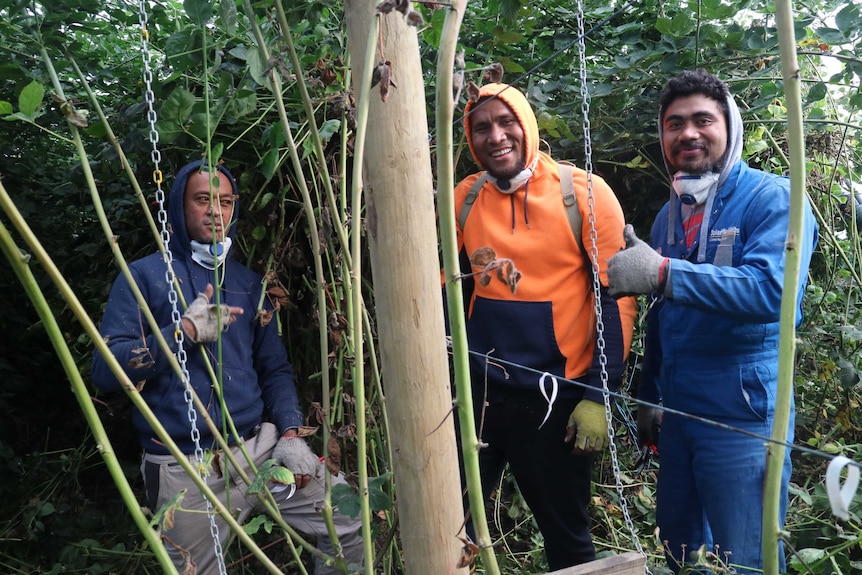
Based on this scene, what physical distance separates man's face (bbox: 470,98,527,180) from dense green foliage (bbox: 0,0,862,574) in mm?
308

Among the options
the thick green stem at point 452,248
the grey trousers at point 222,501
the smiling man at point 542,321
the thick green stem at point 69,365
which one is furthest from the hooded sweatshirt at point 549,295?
the thick green stem at point 69,365

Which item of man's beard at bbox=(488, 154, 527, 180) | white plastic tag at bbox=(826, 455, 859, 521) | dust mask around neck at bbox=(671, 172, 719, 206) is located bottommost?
white plastic tag at bbox=(826, 455, 859, 521)

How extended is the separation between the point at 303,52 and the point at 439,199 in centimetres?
205

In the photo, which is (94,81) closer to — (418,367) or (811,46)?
(418,367)

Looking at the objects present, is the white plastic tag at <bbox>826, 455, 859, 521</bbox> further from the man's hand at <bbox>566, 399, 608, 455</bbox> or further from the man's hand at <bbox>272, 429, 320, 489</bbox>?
the man's hand at <bbox>272, 429, 320, 489</bbox>

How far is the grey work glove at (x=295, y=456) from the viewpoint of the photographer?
2451mm

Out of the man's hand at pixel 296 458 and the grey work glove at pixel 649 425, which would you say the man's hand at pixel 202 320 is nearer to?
the man's hand at pixel 296 458

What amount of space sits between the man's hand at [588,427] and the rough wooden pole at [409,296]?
1.15m

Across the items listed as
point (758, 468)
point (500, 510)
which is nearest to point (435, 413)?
point (758, 468)

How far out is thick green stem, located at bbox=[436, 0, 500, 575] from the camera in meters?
0.91

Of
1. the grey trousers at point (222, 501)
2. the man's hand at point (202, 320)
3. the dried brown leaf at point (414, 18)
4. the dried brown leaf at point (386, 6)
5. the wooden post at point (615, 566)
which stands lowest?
the grey trousers at point (222, 501)

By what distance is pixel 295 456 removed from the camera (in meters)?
2.46

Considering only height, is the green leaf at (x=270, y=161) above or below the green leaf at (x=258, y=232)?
above

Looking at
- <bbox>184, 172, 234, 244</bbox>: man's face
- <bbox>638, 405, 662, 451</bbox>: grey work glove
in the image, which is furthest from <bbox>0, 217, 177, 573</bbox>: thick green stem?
<bbox>638, 405, 662, 451</bbox>: grey work glove
